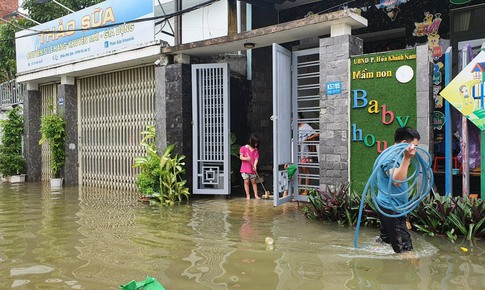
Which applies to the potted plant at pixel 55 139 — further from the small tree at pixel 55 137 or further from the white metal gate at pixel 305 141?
the white metal gate at pixel 305 141

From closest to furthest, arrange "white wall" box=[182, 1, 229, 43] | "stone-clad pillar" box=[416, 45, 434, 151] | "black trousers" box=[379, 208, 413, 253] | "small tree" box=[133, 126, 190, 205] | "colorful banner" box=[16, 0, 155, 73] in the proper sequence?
"black trousers" box=[379, 208, 413, 253]
"stone-clad pillar" box=[416, 45, 434, 151]
"small tree" box=[133, 126, 190, 205]
"white wall" box=[182, 1, 229, 43]
"colorful banner" box=[16, 0, 155, 73]

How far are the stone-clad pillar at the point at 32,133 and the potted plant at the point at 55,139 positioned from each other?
1.80m

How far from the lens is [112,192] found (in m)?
10.0

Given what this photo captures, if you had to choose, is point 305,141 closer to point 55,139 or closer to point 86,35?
point 86,35

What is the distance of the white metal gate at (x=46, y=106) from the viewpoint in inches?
493

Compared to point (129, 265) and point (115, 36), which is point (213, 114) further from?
point (129, 265)

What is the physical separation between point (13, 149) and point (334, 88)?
408 inches

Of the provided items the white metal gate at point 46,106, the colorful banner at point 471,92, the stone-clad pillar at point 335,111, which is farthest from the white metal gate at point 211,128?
the white metal gate at point 46,106

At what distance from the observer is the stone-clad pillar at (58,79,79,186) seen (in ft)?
37.7

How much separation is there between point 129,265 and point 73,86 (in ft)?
27.7

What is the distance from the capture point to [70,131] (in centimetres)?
1158

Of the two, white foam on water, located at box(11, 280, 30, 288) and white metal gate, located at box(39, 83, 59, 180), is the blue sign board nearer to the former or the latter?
white foam on water, located at box(11, 280, 30, 288)

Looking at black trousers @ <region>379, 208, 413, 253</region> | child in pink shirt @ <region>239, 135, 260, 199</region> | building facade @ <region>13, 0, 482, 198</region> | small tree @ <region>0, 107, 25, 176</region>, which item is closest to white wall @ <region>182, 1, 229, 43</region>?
building facade @ <region>13, 0, 482, 198</region>

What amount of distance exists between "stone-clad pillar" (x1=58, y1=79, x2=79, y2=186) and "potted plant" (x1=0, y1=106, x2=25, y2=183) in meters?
2.27
